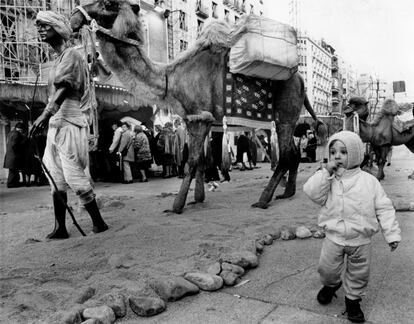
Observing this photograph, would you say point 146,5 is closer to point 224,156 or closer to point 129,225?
point 224,156

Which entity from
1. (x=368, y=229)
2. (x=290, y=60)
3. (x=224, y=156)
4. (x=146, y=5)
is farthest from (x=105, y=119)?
(x=146, y=5)

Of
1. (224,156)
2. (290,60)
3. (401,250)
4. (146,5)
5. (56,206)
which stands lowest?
(401,250)

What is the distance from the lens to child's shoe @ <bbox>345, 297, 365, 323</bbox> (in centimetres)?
259

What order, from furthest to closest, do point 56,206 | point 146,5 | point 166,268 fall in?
point 146,5, point 56,206, point 166,268

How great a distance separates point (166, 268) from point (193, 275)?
354 mm

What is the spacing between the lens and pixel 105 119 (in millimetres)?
14875

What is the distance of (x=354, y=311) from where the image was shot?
2.63 metres

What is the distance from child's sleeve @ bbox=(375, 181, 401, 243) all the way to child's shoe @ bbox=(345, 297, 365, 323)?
0.43m

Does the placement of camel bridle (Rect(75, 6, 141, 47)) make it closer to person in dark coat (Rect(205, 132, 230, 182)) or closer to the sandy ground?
the sandy ground

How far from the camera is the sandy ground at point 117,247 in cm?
299

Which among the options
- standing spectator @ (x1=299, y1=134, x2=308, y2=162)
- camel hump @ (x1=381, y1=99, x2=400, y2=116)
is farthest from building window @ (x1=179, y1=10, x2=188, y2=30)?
camel hump @ (x1=381, y1=99, x2=400, y2=116)

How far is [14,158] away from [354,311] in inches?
469

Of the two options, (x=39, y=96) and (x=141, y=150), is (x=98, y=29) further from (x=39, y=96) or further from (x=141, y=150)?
(x=141, y=150)

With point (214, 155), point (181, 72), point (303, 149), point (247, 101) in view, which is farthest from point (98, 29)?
point (303, 149)
